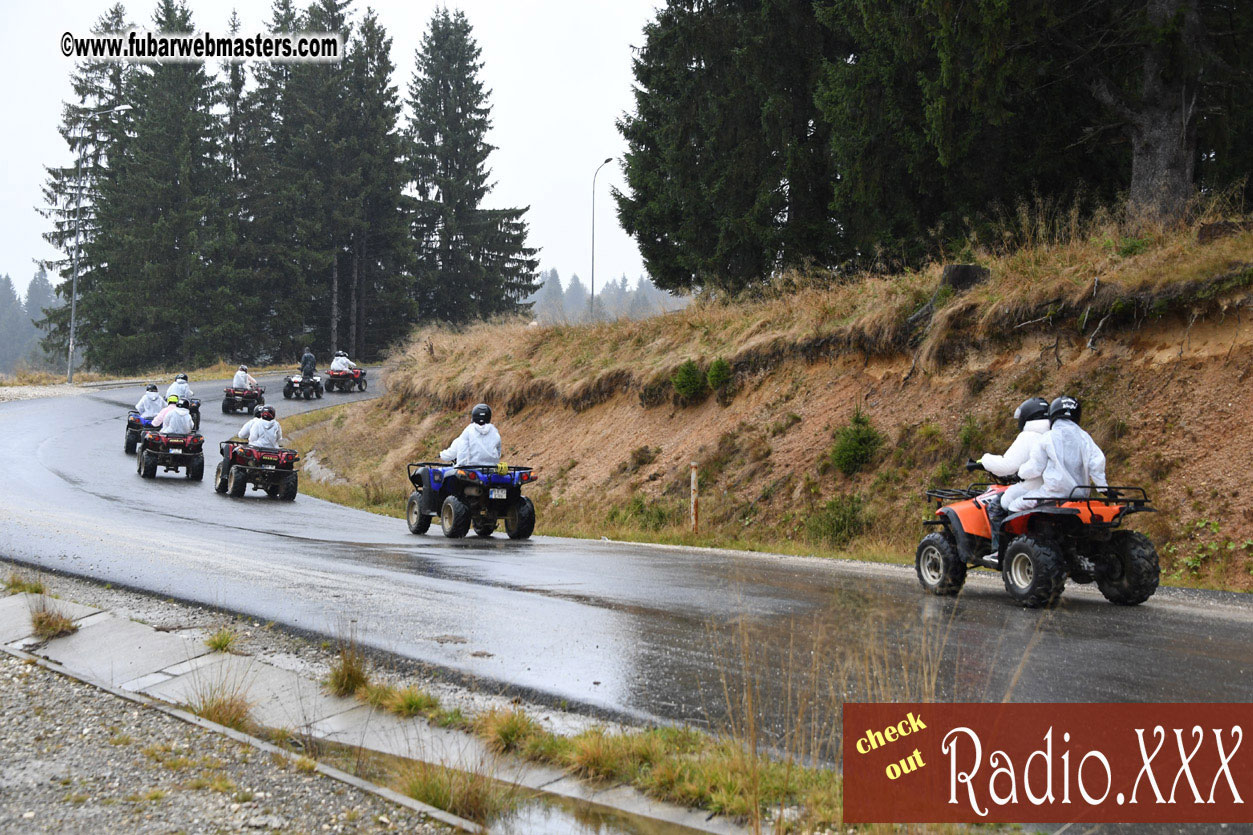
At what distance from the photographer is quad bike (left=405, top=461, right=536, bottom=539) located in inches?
635

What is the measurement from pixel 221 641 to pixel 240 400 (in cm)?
3732

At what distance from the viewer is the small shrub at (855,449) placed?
17.4 meters

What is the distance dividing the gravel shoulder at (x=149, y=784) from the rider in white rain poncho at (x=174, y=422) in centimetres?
2004

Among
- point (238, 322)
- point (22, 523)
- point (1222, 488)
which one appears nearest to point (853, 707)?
point (1222, 488)

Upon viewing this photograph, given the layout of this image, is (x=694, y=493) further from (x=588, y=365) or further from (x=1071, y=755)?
(x=1071, y=755)

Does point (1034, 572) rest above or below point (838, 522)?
above

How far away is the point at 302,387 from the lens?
47.6 m

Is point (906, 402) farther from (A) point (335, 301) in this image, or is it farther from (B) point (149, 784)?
(A) point (335, 301)

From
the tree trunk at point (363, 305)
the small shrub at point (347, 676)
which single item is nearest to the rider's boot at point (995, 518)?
the small shrub at point (347, 676)

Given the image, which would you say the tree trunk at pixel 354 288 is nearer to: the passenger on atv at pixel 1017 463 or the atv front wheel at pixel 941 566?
the atv front wheel at pixel 941 566

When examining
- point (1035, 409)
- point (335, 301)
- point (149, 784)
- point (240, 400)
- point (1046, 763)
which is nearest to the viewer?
point (1046, 763)

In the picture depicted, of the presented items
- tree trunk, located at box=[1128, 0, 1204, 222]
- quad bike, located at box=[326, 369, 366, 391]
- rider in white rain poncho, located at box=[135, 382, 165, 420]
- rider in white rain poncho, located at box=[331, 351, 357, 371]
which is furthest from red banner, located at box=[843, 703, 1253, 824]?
rider in white rain poncho, located at box=[331, 351, 357, 371]

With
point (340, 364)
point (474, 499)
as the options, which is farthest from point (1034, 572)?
point (340, 364)

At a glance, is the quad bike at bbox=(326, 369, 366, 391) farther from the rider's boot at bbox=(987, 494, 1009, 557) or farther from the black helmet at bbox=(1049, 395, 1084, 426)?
the black helmet at bbox=(1049, 395, 1084, 426)
